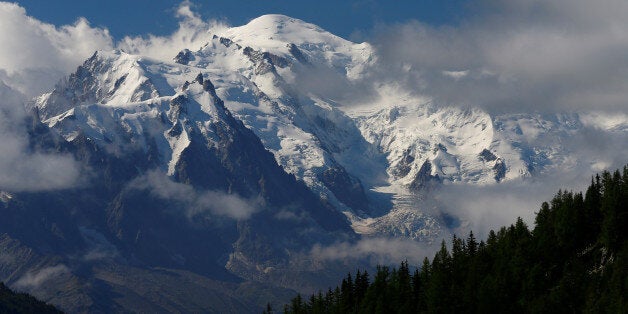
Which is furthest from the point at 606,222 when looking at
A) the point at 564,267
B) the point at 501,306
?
the point at 501,306

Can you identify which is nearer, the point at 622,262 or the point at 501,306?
the point at 622,262

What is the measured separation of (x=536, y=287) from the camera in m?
199

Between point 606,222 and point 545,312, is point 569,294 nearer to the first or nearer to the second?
point 545,312

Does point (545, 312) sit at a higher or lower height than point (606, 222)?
lower

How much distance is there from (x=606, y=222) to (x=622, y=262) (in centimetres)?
1692

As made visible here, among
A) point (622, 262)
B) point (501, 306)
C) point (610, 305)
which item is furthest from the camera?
point (501, 306)

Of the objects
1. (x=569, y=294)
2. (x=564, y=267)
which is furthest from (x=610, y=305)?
(x=564, y=267)

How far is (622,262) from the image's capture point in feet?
602

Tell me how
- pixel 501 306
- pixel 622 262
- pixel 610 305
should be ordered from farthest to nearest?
pixel 501 306
pixel 622 262
pixel 610 305

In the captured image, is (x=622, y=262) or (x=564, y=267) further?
(x=564, y=267)

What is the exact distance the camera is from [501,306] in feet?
648

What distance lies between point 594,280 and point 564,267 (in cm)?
1235

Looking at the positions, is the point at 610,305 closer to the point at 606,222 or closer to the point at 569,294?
the point at 569,294

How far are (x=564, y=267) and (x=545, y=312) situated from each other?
16.1 meters
